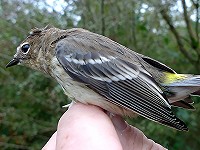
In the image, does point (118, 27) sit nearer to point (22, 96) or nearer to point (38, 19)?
point (38, 19)

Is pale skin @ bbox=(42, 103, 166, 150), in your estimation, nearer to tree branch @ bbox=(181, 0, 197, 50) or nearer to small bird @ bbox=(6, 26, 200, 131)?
small bird @ bbox=(6, 26, 200, 131)

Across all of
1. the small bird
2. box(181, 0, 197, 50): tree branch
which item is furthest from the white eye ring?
box(181, 0, 197, 50): tree branch

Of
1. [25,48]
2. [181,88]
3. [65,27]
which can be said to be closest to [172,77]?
[181,88]

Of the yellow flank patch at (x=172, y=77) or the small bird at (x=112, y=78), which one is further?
the yellow flank patch at (x=172, y=77)

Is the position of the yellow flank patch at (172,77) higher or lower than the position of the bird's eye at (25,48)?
lower

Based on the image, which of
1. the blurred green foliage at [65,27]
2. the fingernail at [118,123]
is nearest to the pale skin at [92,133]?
the fingernail at [118,123]

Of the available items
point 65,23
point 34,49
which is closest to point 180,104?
point 34,49

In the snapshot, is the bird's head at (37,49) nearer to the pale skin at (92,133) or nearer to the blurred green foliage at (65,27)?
the pale skin at (92,133)
